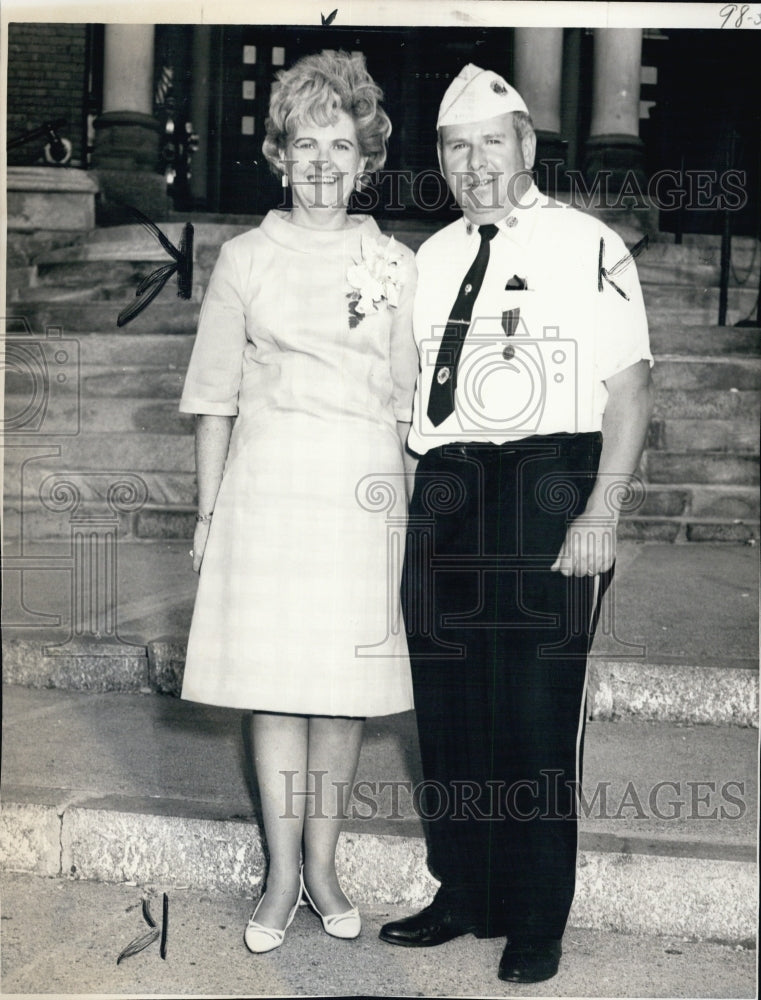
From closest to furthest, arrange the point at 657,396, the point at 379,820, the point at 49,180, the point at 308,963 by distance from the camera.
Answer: the point at 308,963 < the point at 379,820 < the point at 49,180 < the point at 657,396

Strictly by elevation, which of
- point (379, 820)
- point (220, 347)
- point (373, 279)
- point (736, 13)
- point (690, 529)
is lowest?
point (379, 820)

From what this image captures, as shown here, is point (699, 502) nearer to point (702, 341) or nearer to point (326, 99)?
point (702, 341)

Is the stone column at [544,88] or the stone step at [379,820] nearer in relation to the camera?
the stone column at [544,88]

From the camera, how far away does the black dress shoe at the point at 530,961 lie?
2.84m

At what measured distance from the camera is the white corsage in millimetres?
2777

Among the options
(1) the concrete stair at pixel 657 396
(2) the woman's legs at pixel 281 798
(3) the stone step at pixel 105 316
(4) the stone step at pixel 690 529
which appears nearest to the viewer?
(2) the woman's legs at pixel 281 798

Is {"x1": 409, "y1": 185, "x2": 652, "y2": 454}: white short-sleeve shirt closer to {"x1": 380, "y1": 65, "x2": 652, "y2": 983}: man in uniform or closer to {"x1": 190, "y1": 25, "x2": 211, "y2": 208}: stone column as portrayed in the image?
{"x1": 380, "y1": 65, "x2": 652, "y2": 983}: man in uniform

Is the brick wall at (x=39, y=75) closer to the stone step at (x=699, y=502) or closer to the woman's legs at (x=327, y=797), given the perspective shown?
the woman's legs at (x=327, y=797)

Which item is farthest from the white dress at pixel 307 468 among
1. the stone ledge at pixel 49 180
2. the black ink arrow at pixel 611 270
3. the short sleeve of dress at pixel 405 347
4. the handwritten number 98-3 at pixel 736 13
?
the handwritten number 98-3 at pixel 736 13

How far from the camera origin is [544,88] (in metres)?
2.84

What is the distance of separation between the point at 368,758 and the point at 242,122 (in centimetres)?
183

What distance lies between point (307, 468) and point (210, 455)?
0.84ft

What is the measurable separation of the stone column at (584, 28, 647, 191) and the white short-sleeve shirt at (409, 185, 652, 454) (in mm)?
201

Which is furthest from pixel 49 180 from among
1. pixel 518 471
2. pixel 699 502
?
pixel 699 502
